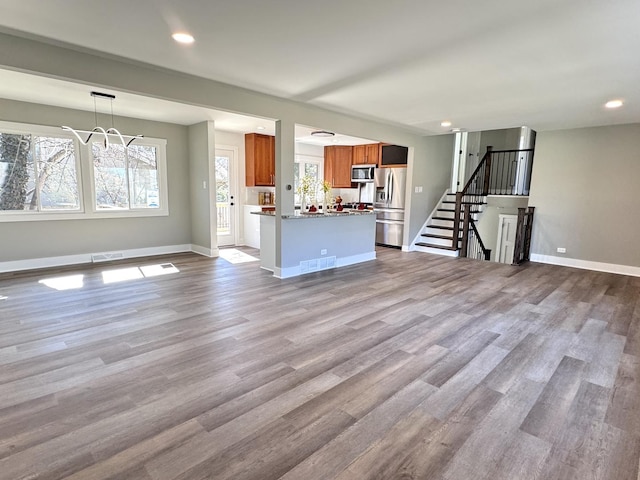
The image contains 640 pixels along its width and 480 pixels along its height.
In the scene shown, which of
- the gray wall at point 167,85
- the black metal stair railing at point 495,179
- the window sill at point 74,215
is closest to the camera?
the gray wall at point 167,85

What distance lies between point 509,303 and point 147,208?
6187 mm

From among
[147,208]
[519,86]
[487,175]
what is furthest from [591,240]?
[147,208]

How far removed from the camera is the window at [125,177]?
5.80 m

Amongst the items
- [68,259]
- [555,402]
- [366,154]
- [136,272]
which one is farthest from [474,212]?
[68,259]

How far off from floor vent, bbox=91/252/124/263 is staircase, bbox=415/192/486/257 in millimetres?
5981

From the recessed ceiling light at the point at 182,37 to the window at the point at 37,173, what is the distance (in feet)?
12.6

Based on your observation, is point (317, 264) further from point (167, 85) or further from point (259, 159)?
point (167, 85)

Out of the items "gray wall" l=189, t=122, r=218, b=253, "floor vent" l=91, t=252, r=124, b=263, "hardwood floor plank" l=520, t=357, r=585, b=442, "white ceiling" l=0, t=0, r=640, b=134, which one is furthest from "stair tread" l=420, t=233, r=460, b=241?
"floor vent" l=91, t=252, r=124, b=263

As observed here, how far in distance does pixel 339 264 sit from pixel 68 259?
453cm

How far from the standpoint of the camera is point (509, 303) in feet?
13.3

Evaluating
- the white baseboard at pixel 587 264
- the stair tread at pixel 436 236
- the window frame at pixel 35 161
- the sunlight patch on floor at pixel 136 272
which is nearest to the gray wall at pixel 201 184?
the sunlight patch on floor at pixel 136 272

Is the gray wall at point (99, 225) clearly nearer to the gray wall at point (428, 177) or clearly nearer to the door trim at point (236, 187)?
the door trim at point (236, 187)

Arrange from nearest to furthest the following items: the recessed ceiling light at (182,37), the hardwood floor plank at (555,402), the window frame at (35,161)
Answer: the hardwood floor plank at (555,402) < the recessed ceiling light at (182,37) < the window frame at (35,161)

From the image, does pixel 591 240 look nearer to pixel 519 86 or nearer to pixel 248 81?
pixel 519 86
